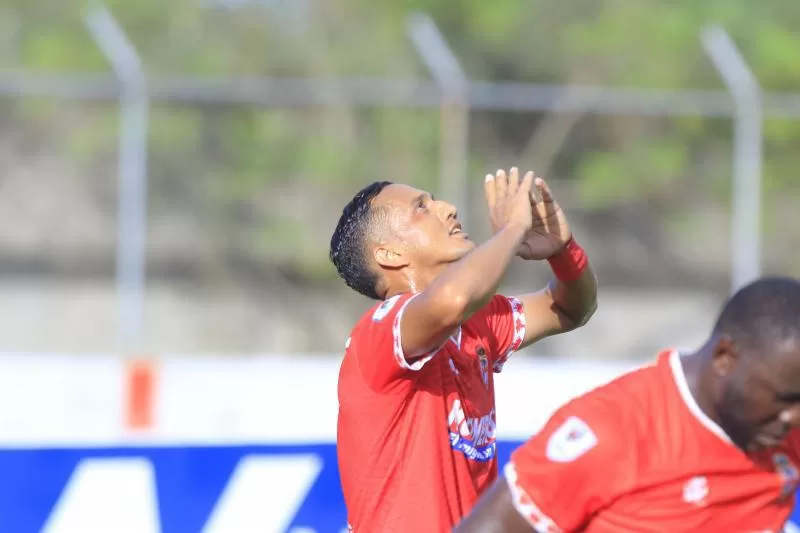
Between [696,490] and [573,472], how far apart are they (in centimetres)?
27

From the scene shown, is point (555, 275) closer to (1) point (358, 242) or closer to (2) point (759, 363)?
(1) point (358, 242)

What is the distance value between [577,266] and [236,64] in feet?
31.6

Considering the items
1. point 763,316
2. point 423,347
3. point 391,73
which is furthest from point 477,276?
point 391,73

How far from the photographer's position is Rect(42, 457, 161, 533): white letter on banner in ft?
15.9

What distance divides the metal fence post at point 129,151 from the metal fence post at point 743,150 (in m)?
4.92

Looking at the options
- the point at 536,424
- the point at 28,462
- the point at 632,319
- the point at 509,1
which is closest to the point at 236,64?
the point at 509,1

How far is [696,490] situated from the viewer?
2385 millimetres

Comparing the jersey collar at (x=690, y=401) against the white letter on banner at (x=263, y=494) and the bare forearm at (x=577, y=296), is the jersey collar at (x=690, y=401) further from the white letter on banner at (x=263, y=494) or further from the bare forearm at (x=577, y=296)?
the white letter on banner at (x=263, y=494)

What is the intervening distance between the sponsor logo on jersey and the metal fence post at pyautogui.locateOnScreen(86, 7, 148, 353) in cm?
655

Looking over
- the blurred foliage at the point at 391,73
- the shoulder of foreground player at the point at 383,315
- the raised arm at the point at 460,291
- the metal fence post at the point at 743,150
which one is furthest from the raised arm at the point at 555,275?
the blurred foliage at the point at 391,73

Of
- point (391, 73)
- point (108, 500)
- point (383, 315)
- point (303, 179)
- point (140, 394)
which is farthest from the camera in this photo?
point (303, 179)

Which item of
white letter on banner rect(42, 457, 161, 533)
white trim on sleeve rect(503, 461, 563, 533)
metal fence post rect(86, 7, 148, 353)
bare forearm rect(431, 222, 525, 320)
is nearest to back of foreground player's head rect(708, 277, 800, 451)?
white trim on sleeve rect(503, 461, 563, 533)

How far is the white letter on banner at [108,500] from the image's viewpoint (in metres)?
4.84

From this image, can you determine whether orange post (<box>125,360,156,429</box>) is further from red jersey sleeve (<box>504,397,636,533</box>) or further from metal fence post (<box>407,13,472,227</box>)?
red jersey sleeve (<box>504,397,636,533</box>)
